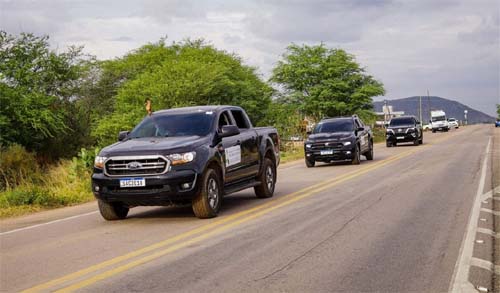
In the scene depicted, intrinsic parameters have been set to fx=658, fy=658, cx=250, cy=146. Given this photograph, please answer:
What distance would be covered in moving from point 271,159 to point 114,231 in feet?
15.4

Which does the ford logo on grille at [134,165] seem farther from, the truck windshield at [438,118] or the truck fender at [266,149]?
the truck windshield at [438,118]

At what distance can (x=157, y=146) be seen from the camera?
32.1 ft

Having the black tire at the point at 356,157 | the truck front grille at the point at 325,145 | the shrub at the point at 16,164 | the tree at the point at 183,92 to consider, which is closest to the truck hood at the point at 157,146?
the shrub at the point at 16,164

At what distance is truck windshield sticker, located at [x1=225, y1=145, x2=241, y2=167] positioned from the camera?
10969 mm

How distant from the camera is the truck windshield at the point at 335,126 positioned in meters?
23.5

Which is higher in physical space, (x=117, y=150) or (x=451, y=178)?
(x=117, y=150)

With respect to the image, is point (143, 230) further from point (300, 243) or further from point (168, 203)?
point (300, 243)

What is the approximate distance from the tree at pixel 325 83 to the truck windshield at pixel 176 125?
143ft

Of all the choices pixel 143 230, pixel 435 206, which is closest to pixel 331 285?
pixel 143 230

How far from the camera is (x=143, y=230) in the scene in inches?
367

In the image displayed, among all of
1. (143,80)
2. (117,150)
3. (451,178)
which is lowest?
(451,178)

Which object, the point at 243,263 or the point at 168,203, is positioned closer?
the point at 243,263

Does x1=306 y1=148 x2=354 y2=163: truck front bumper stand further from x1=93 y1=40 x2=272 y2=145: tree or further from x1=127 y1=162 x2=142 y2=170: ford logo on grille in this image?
x1=93 y1=40 x2=272 y2=145: tree

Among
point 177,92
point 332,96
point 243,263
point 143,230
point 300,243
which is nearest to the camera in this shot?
point 243,263
